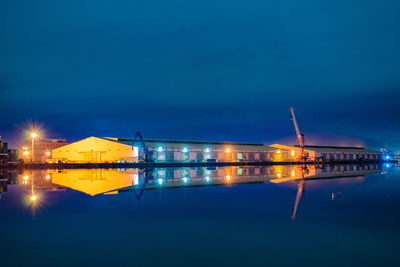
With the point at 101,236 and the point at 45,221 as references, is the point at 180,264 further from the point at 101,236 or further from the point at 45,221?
the point at 45,221

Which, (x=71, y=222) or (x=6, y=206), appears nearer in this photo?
(x=71, y=222)

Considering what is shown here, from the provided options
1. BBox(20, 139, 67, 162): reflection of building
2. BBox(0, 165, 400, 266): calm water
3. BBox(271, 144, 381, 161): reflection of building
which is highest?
BBox(20, 139, 67, 162): reflection of building

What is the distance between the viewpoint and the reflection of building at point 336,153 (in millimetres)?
84150

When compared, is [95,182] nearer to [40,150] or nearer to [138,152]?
[138,152]

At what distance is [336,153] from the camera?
89.4 meters

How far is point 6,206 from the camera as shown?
469 inches

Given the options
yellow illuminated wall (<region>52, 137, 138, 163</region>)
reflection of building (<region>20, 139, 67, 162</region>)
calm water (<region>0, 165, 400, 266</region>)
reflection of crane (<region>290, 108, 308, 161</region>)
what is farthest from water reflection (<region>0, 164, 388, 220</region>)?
reflection of crane (<region>290, 108, 308, 161</region>)

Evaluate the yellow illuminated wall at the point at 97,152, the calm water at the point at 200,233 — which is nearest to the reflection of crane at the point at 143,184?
the calm water at the point at 200,233

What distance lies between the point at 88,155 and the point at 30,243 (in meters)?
55.5

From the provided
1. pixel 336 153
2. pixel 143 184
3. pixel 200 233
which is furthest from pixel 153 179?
pixel 336 153

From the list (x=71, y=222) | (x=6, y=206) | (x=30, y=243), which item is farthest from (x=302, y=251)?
(x=6, y=206)

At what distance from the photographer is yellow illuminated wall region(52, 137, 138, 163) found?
187 ft

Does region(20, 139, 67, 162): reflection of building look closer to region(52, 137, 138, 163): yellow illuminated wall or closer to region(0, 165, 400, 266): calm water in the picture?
region(52, 137, 138, 163): yellow illuminated wall

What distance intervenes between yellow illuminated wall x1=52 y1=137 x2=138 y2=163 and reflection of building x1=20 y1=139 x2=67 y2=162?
12448 mm
